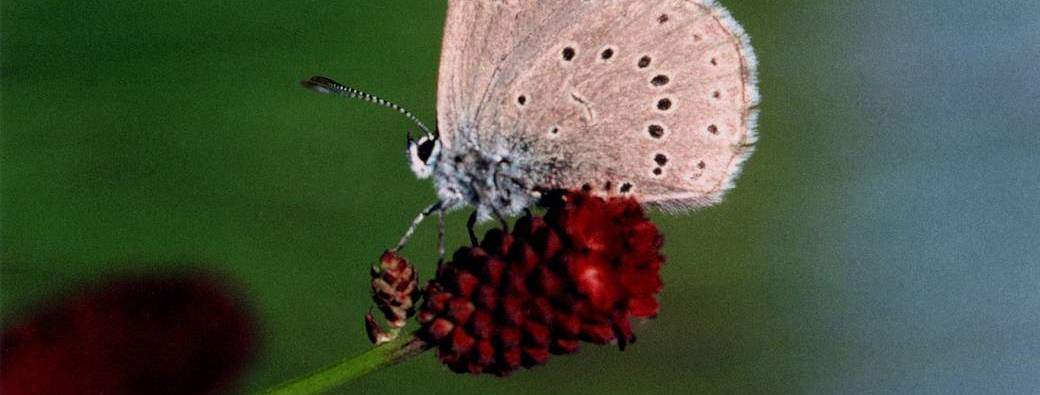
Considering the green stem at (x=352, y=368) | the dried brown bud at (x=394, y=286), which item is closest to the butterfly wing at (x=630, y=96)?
the dried brown bud at (x=394, y=286)

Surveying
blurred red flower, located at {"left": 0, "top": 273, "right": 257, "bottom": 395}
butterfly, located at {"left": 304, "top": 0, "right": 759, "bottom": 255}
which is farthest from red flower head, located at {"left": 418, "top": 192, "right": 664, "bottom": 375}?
blurred red flower, located at {"left": 0, "top": 273, "right": 257, "bottom": 395}

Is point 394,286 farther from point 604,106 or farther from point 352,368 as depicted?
point 604,106

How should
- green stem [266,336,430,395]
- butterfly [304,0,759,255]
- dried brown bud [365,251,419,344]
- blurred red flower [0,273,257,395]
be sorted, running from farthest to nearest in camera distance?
blurred red flower [0,273,257,395] → butterfly [304,0,759,255] → dried brown bud [365,251,419,344] → green stem [266,336,430,395]

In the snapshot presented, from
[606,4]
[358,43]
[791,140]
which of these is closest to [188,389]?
[606,4]

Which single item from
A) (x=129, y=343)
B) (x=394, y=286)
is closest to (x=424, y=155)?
(x=394, y=286)

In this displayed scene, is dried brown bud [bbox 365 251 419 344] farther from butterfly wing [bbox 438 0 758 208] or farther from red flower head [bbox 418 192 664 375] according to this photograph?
butterfly wing [bbox 438 0 758 208]

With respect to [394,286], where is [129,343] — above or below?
below
